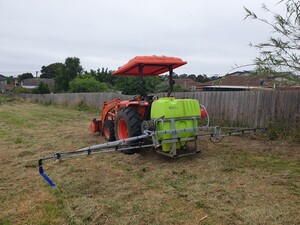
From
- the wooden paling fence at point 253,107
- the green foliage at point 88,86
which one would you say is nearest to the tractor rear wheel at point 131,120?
the wooden paling fence at point 253,107

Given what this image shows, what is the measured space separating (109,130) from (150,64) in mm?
2389

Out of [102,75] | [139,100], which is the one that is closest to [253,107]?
[139,100]

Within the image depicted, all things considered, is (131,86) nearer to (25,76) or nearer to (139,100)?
(139,100)

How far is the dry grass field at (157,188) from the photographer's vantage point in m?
3.43

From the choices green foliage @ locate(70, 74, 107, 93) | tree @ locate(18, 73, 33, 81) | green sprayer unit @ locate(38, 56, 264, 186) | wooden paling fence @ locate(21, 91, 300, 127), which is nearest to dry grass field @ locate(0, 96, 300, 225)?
green sprayer unit @ locate(38, 56, 264, 186)

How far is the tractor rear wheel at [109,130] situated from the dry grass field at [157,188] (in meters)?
1.22

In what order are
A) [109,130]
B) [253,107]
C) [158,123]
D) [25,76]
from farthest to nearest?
[25,76] < [253,107] < [109,130] < [158,123]

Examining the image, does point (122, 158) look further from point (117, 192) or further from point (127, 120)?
point (117, 192)

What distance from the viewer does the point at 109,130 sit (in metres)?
7.73

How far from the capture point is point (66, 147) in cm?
746

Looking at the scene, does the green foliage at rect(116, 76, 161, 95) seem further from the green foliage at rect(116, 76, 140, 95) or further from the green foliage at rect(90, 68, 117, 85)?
the green foliage at rect(90, 68, 117, 85)

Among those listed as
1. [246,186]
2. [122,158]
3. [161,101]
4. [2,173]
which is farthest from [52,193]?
[246,186]

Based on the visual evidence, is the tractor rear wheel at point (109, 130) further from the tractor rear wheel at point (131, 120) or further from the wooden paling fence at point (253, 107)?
the wooden paling fence at point (253, 107)

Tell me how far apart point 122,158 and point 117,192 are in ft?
6.45
